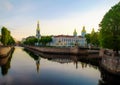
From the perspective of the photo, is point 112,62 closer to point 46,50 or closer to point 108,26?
point 108,26

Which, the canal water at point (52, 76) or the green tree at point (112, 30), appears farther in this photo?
the green tree at point (112, 30)

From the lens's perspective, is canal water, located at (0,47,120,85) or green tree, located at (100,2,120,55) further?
green tree, located at (100,2,120,55)

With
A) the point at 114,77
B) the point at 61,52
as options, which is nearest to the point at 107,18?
the point at 114,77

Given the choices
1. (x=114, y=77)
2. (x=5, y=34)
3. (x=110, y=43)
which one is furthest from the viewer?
(x=5, y=34)

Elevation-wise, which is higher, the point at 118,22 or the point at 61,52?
the point at 118,22

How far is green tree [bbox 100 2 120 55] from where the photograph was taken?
151 ft

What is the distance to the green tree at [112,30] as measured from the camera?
151 ft

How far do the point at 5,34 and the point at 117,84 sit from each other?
248 feet

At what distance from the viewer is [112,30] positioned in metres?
48.2

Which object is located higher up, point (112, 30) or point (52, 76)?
point (112, 30)

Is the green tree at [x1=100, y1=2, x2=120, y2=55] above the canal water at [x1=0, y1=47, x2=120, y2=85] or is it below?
above

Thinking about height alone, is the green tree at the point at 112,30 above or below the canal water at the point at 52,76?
above

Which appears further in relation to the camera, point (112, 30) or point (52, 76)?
point (112, 30)

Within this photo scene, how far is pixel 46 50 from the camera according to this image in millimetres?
114125
